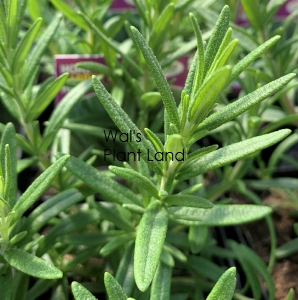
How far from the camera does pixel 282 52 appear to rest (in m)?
1.07

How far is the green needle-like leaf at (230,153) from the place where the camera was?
577 mm

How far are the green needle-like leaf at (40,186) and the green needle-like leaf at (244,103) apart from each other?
245 mm

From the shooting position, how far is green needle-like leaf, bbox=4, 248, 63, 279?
0.59m

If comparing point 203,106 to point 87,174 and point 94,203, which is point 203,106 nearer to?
point 87,174

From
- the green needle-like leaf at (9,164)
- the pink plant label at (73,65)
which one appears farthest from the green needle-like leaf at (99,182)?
the pink plant label at (73,65)

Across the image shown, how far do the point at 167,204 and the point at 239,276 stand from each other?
50cm

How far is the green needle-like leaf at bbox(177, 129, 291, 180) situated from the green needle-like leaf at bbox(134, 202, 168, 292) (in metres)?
0.08

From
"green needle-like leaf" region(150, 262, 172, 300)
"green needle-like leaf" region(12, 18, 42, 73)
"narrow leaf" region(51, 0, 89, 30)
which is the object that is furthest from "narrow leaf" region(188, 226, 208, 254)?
"narrow leaf" region(51, 0, 89, 30)

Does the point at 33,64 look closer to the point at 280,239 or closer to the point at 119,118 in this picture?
the point at 119,118

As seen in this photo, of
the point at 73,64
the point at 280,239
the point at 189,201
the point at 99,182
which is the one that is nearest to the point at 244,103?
the point at 189,201

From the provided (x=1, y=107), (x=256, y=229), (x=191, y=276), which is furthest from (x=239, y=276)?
(x=1, y=107)

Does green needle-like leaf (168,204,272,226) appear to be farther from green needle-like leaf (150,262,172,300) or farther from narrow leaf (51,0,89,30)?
narrow leaf (51,0,89,30)

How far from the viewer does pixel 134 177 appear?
641 mm

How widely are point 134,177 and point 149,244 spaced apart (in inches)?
4.5
